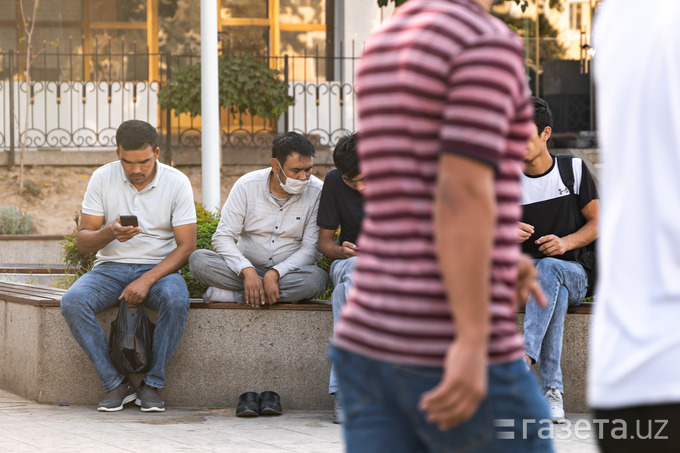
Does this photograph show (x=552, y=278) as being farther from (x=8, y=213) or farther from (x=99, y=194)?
(x=8, y=213)

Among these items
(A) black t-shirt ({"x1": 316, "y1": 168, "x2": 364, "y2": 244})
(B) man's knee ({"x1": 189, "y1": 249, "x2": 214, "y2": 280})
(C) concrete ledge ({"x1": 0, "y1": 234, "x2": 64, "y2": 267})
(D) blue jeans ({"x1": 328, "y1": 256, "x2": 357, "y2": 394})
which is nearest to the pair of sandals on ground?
(D) blue jeans ({"x1": 328, "y1": 256, "x2": 357, "y2": 394})

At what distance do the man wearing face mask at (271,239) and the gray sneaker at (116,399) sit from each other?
72cm

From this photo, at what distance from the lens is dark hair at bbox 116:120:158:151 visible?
6148mm

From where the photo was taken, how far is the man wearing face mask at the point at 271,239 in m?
6.02

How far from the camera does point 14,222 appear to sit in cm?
1161

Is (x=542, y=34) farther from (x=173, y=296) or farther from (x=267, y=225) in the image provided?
(x=173, y=296)

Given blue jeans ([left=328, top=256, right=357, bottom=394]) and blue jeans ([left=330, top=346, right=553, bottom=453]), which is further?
blue jeans ([left=328, top=256, right=357, bottom=394])

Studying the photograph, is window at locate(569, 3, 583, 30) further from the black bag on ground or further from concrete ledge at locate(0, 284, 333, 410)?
the black bag on ground

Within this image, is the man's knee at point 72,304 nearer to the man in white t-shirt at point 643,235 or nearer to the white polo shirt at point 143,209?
the white polo shirt at point 143,209

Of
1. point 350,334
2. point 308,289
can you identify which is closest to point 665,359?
point 350,334

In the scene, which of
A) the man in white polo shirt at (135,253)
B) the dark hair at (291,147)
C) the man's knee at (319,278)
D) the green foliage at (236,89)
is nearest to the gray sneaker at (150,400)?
the man in white polo shirt at (135,253)

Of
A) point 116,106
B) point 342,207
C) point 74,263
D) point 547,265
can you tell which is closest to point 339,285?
point 342,207

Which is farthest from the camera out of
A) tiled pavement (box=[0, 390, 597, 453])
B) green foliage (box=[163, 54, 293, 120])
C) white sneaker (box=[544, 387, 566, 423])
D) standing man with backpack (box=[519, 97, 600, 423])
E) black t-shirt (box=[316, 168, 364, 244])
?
green foliage (box=[163, 54, 293, 120])

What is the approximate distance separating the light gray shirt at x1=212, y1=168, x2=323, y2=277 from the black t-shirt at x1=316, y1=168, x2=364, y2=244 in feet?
0.45
